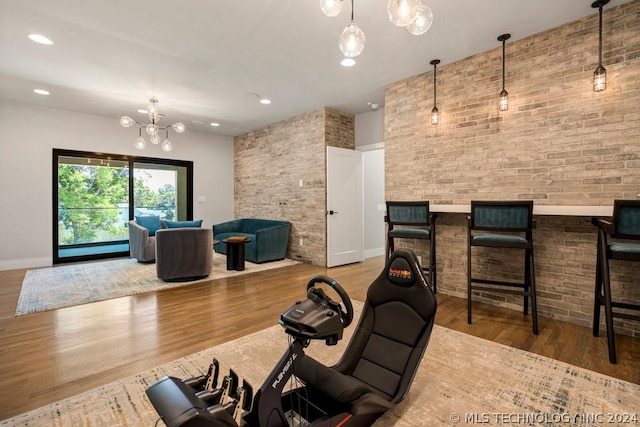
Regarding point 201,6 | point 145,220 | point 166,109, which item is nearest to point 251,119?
point 166,109

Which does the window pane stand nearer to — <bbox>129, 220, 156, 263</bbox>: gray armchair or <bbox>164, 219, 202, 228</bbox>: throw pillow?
<bbox>129, 220, 156, 263</bbox>: gray armchair

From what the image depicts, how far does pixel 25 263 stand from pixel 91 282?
218 cm

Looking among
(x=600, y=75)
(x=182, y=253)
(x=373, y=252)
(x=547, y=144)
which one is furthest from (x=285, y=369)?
(x=373, y=252)

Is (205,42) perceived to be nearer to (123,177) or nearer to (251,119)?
(251,119)

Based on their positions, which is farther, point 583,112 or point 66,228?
point 66,228

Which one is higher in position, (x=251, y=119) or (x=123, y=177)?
(x=251, y=119)

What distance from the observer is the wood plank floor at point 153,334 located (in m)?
2.06

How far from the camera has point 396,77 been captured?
13.5 ft

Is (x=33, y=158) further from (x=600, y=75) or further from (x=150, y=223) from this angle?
(x=600, y=75)

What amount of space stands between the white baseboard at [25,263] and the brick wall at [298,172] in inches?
155

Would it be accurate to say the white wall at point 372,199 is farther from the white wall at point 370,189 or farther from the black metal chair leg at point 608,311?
the black metal chair leg at point 608,311

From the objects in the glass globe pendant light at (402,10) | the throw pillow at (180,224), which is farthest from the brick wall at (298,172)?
the glass globe pendant light at (402,10)

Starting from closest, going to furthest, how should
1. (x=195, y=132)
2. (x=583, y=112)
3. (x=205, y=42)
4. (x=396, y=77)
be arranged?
(x=583, y=112)
(x=205, y=42)
(x=396, y=77)
(x=195, y=132)

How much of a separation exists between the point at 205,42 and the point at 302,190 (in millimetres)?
3177
